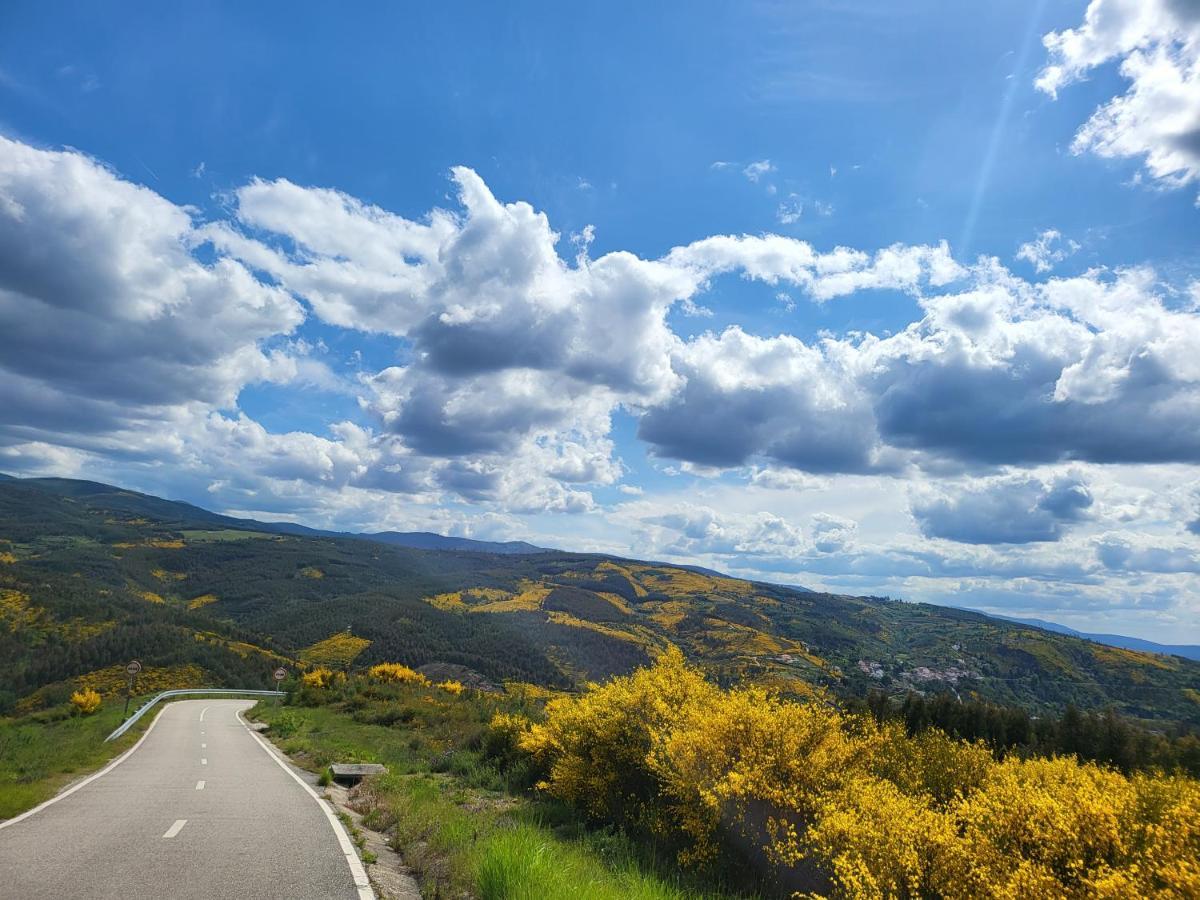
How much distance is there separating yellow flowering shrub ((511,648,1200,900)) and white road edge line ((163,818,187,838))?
7909 mm

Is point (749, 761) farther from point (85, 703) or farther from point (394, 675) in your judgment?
point (85, 703)

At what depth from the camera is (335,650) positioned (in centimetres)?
14512

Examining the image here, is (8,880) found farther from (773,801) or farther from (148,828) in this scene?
(773,801)

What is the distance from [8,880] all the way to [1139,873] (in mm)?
14550

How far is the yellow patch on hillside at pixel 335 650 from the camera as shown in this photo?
441 ft

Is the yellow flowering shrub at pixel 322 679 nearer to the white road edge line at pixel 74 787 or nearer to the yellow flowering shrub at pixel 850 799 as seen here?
the white road edge line at pixel 74 787

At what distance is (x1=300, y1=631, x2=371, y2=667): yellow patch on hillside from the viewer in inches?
5290

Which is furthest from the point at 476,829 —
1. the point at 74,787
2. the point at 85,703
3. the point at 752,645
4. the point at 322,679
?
the point at 752,645

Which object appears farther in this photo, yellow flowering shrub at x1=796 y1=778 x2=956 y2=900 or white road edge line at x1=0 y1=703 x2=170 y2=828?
white road edge line at x1=0 y1=703 x2=170 y2=828

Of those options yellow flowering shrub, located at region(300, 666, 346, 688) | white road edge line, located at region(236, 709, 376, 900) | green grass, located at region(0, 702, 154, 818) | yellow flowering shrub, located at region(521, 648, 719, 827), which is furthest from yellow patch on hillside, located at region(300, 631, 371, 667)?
yellow flowering shrub, located at region(521, 648, 719, 827)

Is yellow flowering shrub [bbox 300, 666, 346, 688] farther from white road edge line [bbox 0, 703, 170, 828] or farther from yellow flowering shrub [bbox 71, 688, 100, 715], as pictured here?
white road edge line [bbox 0, 703, 170, 828]

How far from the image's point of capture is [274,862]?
10.4 metres

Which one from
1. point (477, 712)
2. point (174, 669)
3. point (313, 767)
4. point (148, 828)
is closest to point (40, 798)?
point (148, 828)

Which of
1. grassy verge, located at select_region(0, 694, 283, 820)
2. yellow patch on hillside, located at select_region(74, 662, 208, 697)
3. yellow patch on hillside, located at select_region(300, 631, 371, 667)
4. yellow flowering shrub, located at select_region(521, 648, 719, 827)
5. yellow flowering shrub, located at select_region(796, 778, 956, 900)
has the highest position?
yellow flowering shrub, located at select_region(796, 778, 956, 900)
